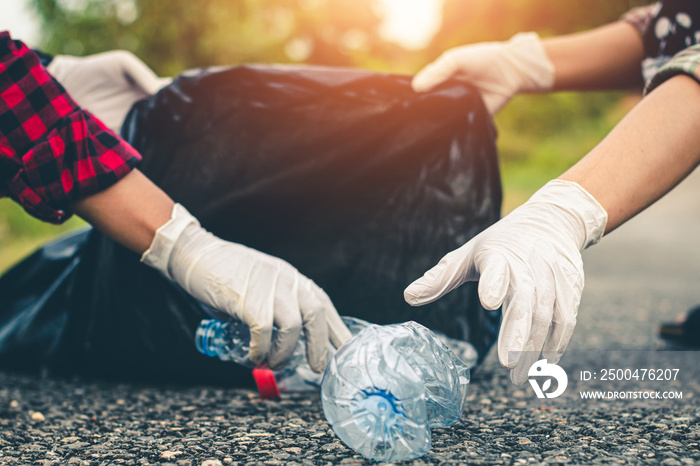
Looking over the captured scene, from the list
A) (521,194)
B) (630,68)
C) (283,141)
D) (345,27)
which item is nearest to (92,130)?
(283,141)

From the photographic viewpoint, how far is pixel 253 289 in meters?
1.28

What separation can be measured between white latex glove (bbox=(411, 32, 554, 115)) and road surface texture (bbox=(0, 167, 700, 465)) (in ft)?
3.17

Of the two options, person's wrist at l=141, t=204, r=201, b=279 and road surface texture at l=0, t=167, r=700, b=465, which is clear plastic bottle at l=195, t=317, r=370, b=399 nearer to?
road surface texture at l=0, t=167, r=700, b=465

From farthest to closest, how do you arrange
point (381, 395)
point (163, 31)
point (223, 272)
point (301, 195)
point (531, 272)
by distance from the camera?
point (163, 31) < point (301, 195) < point (223, 272) < point (531, 272) < point (381, 395)

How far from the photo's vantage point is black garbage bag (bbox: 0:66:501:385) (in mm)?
1592

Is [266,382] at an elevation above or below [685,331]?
below

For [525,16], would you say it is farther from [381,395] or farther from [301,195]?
[381,395]

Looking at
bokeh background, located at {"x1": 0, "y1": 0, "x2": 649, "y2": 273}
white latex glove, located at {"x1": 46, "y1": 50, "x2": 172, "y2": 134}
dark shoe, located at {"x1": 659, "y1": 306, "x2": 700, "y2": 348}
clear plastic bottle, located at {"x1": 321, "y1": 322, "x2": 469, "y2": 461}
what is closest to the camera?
clear plastic bottle, located at {"x1": 321, "y1": 322, "x2": 469, "y2": 461}

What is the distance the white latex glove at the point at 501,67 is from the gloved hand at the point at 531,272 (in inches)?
30.1

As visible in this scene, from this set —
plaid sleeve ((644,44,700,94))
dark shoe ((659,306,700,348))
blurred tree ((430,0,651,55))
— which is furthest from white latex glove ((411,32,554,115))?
blurred tree ((430,0,651,55))

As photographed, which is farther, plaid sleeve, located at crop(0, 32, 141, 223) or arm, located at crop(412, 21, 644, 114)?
arm, located at crop(412, 21, 644, 114)

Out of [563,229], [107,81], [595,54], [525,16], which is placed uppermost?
[525,16]

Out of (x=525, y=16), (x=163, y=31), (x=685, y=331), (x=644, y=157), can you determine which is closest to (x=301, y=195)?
(x=644, y=157)

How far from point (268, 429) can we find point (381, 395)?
35 centimetres
